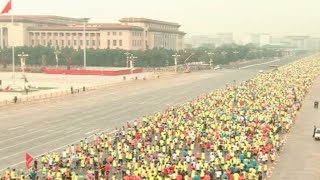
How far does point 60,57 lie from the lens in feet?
448

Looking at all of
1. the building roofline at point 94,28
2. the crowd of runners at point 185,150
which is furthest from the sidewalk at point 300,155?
the building roofline at point 94,28

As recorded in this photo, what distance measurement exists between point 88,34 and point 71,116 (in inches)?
4792

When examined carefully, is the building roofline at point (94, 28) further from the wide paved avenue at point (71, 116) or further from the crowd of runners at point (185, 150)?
the crowd of runners at point (185, 150)

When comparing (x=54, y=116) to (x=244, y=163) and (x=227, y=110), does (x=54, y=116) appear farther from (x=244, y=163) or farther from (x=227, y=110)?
(x=244, y=163)

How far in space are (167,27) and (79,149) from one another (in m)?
172

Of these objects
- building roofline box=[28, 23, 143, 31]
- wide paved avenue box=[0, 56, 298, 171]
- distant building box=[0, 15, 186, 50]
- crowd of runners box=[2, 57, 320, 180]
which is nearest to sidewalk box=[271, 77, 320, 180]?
crowd of runners box=[2, 57, 320, 180]

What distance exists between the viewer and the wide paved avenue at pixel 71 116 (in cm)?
3397

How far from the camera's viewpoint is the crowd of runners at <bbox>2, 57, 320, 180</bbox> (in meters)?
22.8

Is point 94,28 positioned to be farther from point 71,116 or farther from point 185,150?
point 185,150

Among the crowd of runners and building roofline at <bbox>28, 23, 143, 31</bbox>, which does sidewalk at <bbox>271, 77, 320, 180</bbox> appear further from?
building roofline at <bbox>28, 23, 143, 31</bbox>

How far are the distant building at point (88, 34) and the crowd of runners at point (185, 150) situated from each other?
116 m

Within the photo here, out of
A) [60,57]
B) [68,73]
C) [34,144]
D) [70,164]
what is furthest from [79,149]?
[60,57]

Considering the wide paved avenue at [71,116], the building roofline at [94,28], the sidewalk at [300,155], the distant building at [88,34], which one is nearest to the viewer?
the sidewalk at [300,155]

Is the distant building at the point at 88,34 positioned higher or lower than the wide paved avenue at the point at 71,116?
higher
